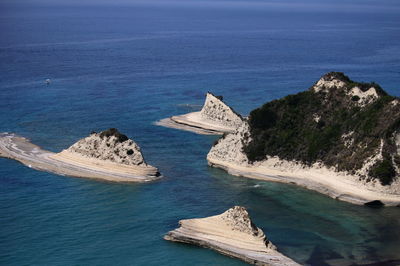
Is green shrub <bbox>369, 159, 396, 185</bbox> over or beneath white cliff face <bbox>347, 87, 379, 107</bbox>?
beneath

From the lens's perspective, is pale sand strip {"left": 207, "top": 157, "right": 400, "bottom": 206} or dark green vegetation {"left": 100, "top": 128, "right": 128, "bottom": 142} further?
dark green vegetation {"left": 100, "top": 128, "right": 128, "bottom": 142}

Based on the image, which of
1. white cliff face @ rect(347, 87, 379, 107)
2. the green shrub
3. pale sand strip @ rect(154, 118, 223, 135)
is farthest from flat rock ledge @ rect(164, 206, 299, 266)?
pale sand strip @ rect(154, 118, 223, 135)

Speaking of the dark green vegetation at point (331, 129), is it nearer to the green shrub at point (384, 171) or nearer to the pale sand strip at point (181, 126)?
the green shrub at point (384, 171)

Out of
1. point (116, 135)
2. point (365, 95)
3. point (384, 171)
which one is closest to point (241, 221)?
point (384, 171)

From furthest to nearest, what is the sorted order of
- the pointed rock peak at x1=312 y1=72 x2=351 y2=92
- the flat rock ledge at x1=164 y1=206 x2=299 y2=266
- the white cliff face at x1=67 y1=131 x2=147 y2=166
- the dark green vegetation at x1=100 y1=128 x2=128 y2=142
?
the pointed rock peak at x1=312 y1=72 x2=351 y2=92, the dark green vegetation at x1=100 y1=128 x2=128 y2=142, the white cliff face at x1=67 y1=131 x2=147 y2=166, the flat rock ledge at x1=164 y1=206 x2=299 y2=266

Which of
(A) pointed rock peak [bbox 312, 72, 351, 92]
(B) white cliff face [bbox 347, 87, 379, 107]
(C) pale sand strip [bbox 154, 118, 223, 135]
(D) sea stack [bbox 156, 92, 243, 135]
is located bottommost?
(C) pale sand strip [bbox 154, 118, 223, 135]

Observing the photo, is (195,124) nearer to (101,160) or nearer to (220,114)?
(220,114)

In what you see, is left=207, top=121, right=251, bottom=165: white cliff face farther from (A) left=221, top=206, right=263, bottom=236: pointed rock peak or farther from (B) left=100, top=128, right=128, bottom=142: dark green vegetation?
(A) left=221, top=206, right=263, bottom=236: pointed rock peak
